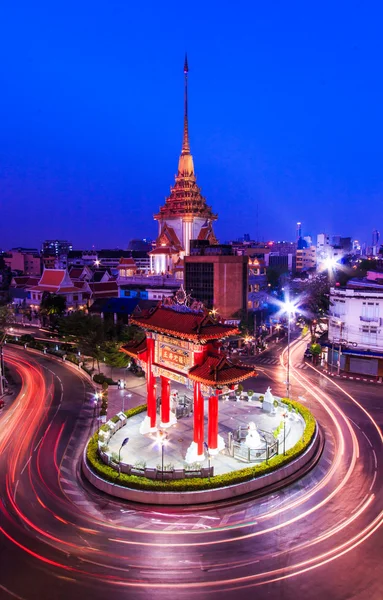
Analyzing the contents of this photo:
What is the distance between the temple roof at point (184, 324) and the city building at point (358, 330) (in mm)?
24873

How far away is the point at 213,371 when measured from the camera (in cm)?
2253

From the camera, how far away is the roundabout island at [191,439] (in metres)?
21.2

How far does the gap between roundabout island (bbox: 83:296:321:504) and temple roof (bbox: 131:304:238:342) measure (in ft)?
0.18

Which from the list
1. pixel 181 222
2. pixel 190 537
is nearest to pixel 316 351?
pixel 190 537

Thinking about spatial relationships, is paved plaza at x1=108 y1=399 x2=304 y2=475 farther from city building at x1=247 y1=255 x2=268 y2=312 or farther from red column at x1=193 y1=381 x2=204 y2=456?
city building at x1=247 y1=255 x2=268 y2=312

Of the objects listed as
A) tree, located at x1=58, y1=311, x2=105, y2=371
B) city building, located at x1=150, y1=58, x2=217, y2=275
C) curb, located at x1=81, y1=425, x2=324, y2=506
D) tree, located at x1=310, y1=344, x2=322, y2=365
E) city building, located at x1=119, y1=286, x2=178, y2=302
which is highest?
city building, located at x1=150, y1=58, x2=217, y2=275

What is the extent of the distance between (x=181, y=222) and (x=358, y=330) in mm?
52459

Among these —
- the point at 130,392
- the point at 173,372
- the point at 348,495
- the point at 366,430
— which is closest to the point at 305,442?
the point at 348,495

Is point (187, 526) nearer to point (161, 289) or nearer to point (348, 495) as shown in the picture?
point (348, 495)

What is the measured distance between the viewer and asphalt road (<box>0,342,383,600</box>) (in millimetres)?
15062

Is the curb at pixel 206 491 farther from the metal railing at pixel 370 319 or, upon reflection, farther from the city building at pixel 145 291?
the city building at pixel 145 291

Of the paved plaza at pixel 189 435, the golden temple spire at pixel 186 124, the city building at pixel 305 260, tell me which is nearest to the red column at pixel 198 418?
the paved plaza at pixel 189 435

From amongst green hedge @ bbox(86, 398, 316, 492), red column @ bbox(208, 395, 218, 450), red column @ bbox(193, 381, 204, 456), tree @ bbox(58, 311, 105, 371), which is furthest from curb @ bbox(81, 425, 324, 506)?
tree @ bbox(58, 311, 105, 371)

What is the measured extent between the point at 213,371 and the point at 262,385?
19.7 m
